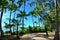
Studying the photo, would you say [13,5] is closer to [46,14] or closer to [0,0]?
[0,0]

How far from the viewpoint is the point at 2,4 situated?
21781mm

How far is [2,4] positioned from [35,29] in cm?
1059

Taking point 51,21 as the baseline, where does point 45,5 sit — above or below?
above

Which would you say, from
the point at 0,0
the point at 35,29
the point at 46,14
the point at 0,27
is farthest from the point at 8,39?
the point at 35,29

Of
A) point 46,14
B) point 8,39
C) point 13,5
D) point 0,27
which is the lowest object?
point 8,39

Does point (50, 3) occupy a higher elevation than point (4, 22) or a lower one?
higher

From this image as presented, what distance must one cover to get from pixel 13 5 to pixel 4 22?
3690 millimetres

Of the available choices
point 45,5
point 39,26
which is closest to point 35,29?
point 39,26

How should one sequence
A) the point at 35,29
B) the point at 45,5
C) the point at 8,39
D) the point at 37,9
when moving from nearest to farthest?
the point at 8,39 < the point at 45,5 < the point at 37,9 < the point at 35,29

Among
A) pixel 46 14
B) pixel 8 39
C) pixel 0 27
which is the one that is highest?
pixel 46 14

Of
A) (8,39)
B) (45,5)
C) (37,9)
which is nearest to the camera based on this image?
(8,39)

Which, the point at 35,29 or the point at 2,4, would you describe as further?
the point at 35,29

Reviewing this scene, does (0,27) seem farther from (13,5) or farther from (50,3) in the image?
(50,3)

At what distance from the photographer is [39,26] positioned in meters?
31.4
